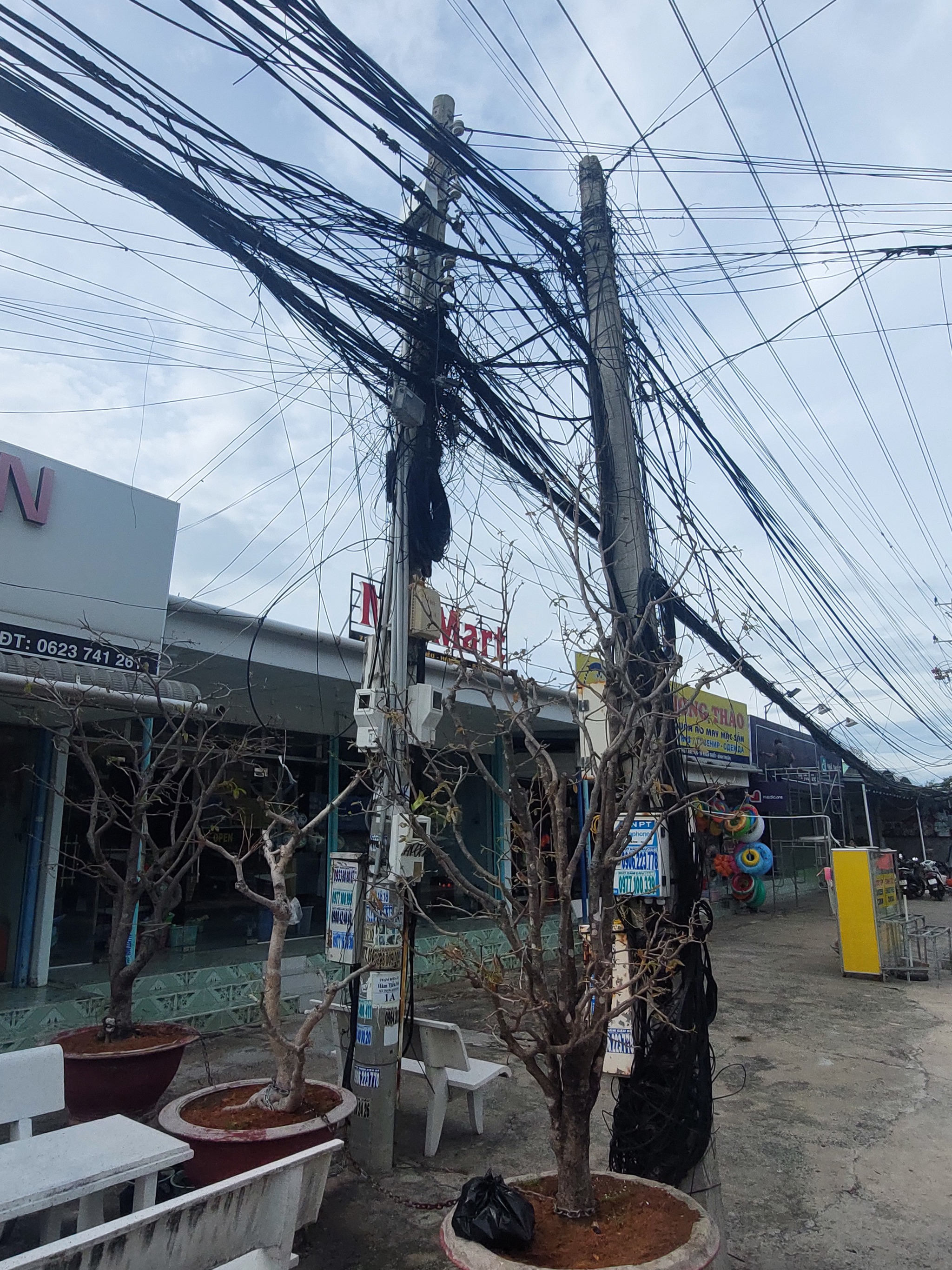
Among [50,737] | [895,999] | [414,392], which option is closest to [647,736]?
[414,392]

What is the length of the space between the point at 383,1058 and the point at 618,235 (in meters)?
5.49

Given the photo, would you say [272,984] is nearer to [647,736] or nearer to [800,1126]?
[647,736]

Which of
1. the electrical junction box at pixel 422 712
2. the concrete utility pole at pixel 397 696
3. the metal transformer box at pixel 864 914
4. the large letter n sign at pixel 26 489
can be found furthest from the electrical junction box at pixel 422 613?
the metal transformer box at pixel 864 914

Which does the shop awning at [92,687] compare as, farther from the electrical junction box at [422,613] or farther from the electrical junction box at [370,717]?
the electrical junction box at [422,613]

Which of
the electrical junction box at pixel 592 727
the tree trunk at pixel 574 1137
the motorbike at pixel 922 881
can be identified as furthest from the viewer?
the motorbike at pixel 922 881

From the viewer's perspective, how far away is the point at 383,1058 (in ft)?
17.1

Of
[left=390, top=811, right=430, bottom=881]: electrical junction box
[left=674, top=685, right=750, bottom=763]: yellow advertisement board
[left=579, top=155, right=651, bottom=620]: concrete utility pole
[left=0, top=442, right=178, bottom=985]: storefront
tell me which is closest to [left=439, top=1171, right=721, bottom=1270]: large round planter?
[left=390, top=811, right=430, bottom=881]: electrical junction box

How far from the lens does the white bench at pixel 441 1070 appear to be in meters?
5.45

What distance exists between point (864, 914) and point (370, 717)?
30.2 feet

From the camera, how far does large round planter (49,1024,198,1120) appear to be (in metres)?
5.39

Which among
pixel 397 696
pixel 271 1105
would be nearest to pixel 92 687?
pixel 397 696

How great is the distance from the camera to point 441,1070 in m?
5.54

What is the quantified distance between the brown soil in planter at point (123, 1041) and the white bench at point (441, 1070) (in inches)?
46.4

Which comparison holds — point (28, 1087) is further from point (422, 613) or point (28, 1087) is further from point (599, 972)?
point (422, 613)
